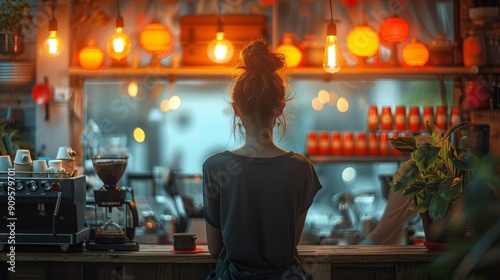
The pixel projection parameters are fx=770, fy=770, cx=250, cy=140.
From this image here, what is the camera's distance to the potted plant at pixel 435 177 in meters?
3.35

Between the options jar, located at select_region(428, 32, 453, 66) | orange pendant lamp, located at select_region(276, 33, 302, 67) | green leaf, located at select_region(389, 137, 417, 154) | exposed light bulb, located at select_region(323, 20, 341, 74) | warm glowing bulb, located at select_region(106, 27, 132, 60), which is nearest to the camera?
green leaf, located at select_region(389, 137, 417, 154)

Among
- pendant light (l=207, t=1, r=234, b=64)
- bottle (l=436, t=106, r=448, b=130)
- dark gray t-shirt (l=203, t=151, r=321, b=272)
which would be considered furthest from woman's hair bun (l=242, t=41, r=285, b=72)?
bottle (l=436, t=106, r=448, b=130)

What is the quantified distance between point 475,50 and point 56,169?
3.89 metres

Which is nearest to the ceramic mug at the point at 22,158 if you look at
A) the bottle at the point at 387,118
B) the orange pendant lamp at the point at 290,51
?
the orange pendant lamp at the point at 290,51

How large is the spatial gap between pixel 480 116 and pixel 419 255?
115 inches

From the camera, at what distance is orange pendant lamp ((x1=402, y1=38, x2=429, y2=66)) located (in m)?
6.25

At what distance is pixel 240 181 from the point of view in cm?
283

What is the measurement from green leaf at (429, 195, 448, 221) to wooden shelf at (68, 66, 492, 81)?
10.2ft

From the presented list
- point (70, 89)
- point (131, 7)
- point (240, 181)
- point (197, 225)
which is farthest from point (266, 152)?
point (131, 7)

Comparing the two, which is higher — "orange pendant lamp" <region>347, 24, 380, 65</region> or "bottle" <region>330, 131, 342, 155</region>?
"orange pendant lamp" <region>347, 24, 380, 65</region>

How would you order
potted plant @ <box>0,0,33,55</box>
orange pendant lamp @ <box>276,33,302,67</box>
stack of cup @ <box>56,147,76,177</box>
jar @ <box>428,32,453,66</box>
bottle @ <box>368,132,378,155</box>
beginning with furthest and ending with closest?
bottle @ <box>368,132,378,155</box> < jar @ <box>428,32,453,66</box> < orange pendant lamp @ <box>276,33,302,67</box> < potted plant @ <box>0,0,33,55</box> < stack of cup @ <box>56,147,76,177</box>

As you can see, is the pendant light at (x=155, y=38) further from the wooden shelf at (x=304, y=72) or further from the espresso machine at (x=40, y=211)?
the espresso machine at (x=40, y=211)

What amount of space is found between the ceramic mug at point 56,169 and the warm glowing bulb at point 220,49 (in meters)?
2.52

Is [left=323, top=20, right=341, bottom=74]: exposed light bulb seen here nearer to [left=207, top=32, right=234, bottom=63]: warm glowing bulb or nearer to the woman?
the woman
